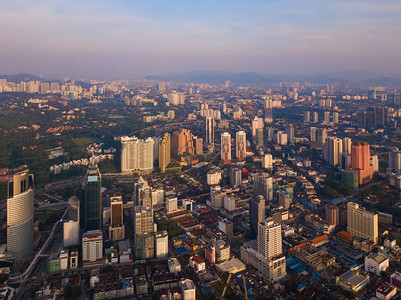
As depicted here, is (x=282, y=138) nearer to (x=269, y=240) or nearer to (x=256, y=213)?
(x=256, y=213)

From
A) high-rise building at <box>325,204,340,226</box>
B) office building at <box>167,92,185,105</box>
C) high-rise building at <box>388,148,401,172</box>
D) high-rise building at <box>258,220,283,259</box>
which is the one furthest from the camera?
office building at <box>167,92,185,105</box>

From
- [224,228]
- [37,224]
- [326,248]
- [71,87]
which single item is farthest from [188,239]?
[71,87]

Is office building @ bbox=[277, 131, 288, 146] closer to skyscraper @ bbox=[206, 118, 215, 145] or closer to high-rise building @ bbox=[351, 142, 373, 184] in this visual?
skyscraper @ bbox=[206, 118, 215, 145]

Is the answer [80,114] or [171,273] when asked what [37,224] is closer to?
[171,273]

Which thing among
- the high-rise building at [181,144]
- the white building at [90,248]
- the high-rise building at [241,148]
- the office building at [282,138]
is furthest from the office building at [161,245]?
the office building at [282,138]

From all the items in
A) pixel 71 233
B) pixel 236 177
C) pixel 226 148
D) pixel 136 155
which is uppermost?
pixel 226 148

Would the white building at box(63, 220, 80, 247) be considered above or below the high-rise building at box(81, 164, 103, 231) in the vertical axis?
below

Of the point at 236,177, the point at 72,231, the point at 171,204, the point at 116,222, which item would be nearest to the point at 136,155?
the point at 236,177

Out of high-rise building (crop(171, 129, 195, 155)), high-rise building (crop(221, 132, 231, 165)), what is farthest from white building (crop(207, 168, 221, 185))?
high-rise building (crop(171, 129, 195, 155))
